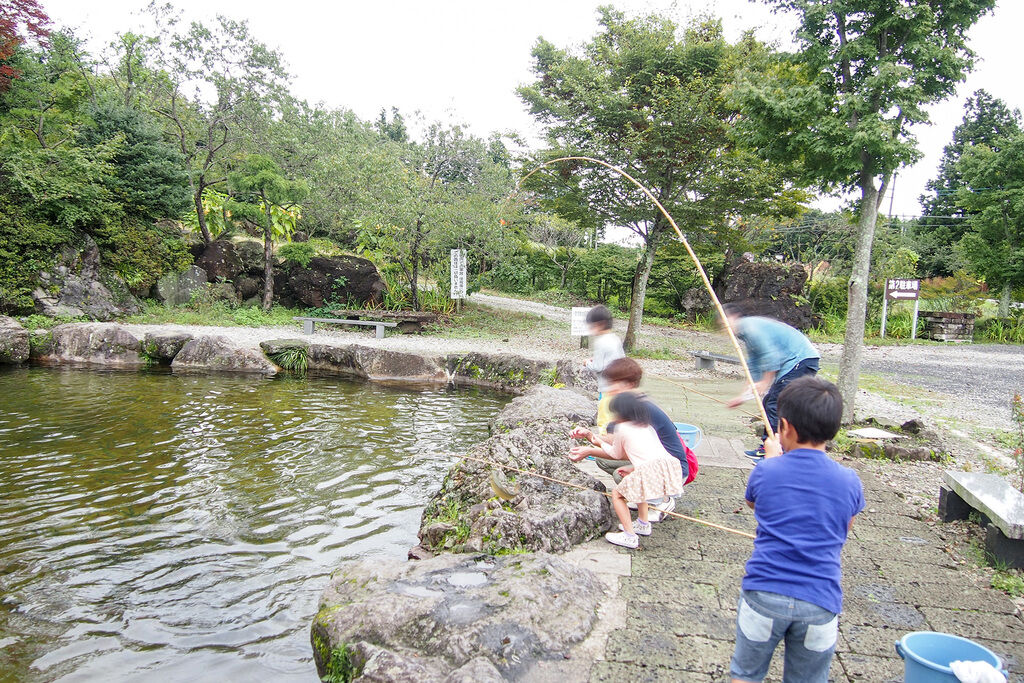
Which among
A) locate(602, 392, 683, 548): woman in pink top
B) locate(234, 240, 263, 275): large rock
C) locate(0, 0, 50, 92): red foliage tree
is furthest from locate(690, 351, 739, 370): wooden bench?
locate(0, 0, 50, 92): red foliage tree

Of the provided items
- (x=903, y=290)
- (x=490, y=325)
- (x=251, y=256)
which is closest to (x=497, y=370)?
(x=490, y=325)

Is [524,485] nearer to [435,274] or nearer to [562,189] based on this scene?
[562,189]

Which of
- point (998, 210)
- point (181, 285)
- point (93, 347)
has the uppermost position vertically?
point (998, 210)

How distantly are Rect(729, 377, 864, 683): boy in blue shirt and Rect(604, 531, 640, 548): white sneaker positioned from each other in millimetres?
1623

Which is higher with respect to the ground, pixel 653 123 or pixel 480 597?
pixel 653 123

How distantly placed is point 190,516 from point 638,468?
3801 millimetres

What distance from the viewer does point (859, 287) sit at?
6.82 metres

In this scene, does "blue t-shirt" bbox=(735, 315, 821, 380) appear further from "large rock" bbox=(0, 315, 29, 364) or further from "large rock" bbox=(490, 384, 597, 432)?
"large rock" bbox=(0, 315, 29, 364)

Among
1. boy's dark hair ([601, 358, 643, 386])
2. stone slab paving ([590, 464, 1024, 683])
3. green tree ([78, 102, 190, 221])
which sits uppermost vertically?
green tree ([78, 102, 190, 221])

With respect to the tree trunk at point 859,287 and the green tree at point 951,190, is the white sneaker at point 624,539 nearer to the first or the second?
the tree trunk at point 859,287

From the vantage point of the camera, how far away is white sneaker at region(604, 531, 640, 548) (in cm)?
385

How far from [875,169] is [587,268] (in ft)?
58.7

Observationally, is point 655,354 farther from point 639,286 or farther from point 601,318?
point 601,318

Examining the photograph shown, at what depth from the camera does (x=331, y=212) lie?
59.5ft
